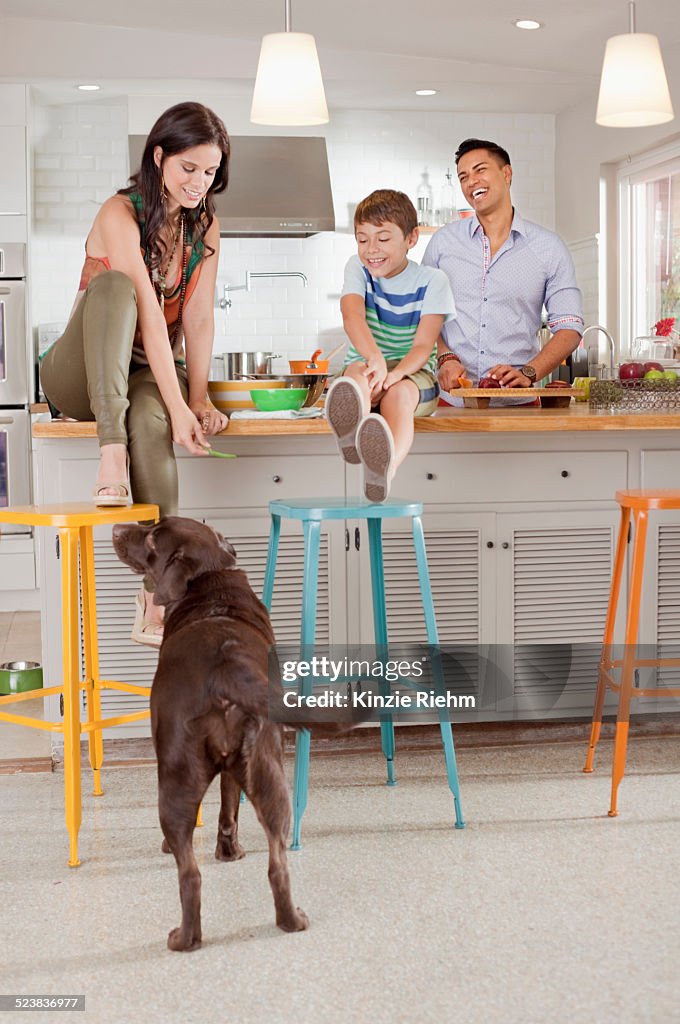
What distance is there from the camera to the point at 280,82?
357 cm

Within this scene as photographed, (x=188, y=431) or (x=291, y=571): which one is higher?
(x=188, y=431)

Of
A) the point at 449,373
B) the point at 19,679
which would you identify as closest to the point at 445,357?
the point at 449,373

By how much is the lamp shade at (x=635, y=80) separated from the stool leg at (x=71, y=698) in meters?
2.34

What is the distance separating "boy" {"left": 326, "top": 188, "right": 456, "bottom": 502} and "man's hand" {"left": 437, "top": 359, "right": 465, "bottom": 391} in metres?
0.50

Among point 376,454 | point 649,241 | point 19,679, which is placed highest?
point 649,241

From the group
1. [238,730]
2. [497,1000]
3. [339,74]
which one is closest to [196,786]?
[238,730]

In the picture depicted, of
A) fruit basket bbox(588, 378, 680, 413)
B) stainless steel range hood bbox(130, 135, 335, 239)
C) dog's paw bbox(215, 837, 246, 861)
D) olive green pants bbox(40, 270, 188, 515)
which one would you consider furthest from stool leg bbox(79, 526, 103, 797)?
stainless steel range hood bbox(130, 135, 335, 239)

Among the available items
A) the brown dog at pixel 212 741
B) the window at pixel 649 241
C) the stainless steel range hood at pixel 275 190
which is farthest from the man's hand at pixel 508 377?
the stainless steel range hood at pixel 275 190

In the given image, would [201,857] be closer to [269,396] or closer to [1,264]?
[269,396]

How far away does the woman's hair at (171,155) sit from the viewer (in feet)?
8.53

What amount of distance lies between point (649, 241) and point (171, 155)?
3.84 meters

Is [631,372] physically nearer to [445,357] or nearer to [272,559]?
[445,357]

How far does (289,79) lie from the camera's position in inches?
140

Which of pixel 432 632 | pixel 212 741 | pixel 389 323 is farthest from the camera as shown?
pixel 389 323
